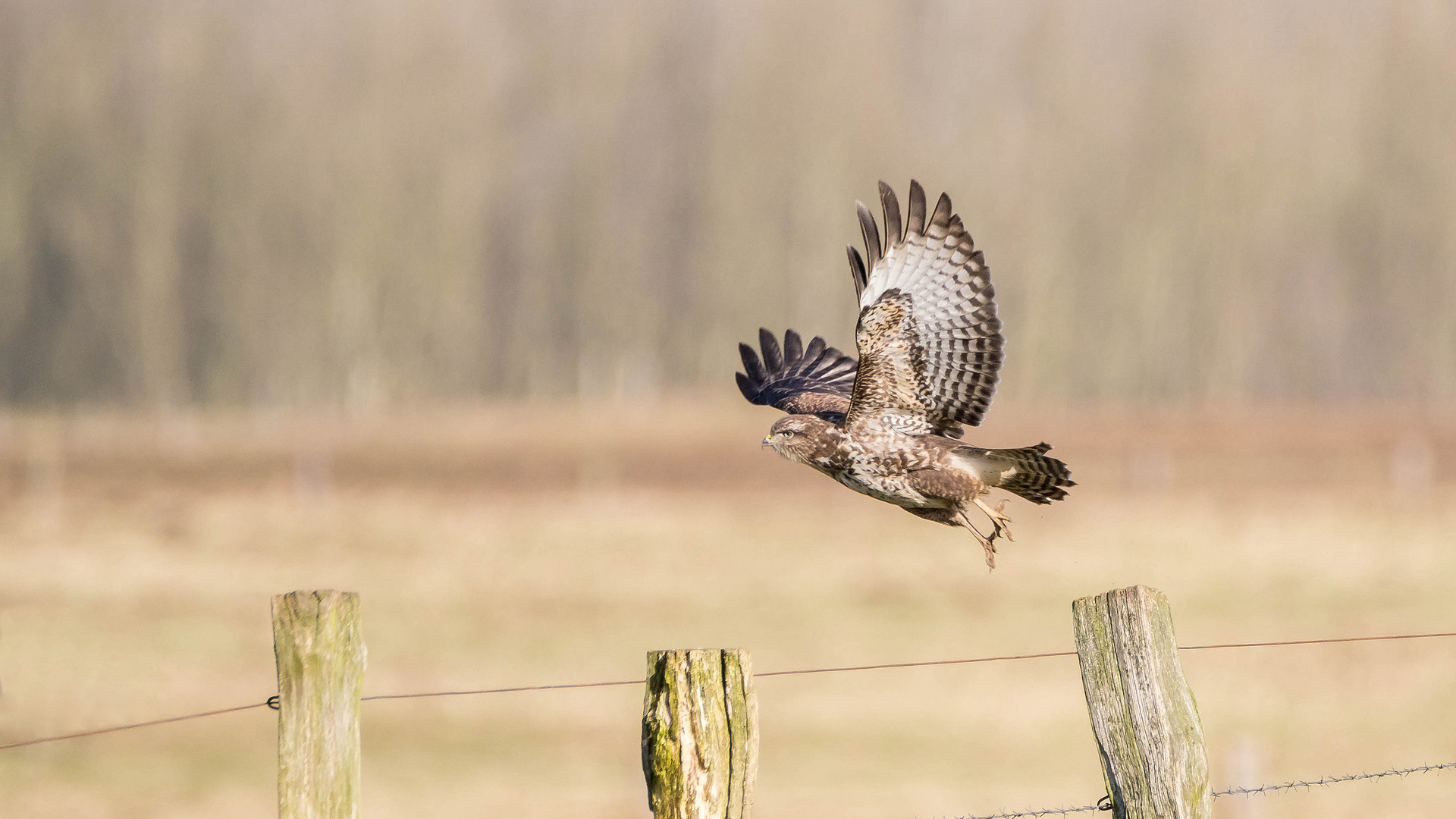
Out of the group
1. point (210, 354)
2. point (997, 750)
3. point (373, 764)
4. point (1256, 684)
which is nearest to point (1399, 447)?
point (1256, 684)

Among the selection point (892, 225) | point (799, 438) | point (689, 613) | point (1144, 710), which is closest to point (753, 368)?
point (799, 438)

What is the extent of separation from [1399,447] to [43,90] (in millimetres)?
34318

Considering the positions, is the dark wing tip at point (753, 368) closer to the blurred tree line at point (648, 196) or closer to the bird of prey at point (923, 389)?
the bird of prey at point (923, 389)

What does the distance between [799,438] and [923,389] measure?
1.78 ft

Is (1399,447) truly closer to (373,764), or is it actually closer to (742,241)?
(742,241)

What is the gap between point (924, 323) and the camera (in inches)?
235

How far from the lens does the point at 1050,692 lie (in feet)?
44.8

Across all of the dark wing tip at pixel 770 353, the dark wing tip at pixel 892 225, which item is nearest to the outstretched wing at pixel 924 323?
the dark wing tip at pixel 892 225

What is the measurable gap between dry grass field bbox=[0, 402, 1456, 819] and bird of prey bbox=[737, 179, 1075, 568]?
3378mm

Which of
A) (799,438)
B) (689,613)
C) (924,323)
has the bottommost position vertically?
(799,438)

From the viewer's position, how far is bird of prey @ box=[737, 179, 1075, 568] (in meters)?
5.88

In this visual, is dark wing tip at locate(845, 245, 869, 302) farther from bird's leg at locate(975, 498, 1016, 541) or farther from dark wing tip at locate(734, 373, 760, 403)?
dark wing tip at locate(734, 373, 760, 403)

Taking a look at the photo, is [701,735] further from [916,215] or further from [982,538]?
[916,215]

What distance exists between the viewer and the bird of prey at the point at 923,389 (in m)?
5.88
